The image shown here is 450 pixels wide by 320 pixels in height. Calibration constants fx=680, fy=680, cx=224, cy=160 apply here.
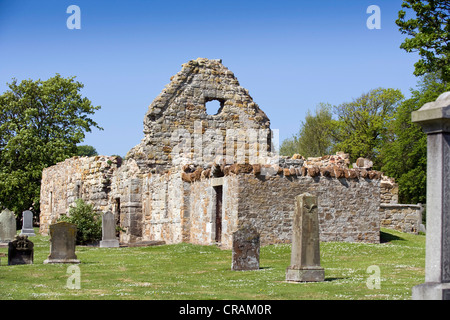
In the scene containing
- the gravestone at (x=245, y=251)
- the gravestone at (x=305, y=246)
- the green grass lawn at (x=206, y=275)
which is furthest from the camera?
the gravestone at (x=245, y=251)

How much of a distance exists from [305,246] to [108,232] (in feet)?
42.3

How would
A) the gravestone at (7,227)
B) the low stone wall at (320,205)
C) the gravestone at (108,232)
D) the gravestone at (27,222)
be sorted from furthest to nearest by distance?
the gravestone at (27,222) → the gravestone at (7,227) → the gravestone at (108,232) → the low stone wall at (320,205)

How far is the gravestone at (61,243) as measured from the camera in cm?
1831

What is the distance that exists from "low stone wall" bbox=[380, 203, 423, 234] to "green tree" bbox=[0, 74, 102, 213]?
917 inches

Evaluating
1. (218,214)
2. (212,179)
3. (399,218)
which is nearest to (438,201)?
(218,214)

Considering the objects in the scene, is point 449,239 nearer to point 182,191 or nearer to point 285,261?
point 285,261

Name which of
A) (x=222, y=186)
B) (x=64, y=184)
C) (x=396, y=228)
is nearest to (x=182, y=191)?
(x=222, y=186)

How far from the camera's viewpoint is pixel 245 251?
1606 centimetres

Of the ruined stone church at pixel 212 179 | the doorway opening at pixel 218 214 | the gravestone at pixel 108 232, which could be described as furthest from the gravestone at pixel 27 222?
the doorway opening at pixel 218 214

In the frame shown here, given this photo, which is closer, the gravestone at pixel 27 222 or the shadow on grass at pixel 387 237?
the shadow on grass at pixel 387 237

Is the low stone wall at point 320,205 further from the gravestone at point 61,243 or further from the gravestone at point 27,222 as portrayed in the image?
the gravestone at point 27,222

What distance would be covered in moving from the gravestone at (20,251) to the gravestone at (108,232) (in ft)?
21.4

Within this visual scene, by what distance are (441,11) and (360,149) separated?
111 ft

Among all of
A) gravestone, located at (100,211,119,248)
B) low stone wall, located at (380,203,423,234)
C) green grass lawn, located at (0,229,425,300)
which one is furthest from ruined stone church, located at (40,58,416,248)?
low stone wall, located at (380,203,423,234)
